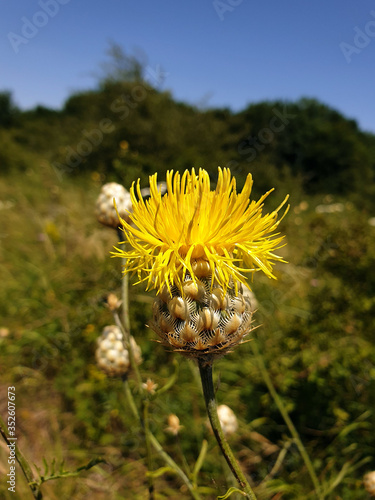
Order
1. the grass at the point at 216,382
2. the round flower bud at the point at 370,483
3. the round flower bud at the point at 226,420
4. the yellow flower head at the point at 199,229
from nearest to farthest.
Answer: the yellow flower head at the point at 199,229 → the round flower bud at the point at 370,483 → the round flower bud at the point at 226,420 → the grass at the point at 216,382

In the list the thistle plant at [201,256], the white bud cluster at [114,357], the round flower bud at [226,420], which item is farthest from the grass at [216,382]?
the thistle plant at [201,256]

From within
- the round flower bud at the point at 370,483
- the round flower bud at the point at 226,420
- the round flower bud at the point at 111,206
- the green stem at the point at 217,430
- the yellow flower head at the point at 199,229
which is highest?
the round flower bud at the point at 111,206

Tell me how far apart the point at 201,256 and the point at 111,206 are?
28.9 inches

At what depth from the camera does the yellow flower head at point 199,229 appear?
3.06 ft

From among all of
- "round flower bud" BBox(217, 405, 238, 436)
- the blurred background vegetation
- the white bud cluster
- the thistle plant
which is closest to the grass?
the blurred background vegetation

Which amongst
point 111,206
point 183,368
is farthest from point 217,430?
point 183,368

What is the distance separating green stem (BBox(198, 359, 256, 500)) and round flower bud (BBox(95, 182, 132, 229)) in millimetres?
853

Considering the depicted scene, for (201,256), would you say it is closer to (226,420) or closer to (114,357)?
(114,357)

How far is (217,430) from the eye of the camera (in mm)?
848

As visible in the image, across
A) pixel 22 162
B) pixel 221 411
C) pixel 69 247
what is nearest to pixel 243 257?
pixel 221 411

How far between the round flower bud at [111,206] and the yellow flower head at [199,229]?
0.59 metres

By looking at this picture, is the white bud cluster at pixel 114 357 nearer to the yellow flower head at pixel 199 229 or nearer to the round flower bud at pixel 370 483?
the yellow flower head at pixel 199 229

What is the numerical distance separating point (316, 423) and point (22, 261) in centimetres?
449

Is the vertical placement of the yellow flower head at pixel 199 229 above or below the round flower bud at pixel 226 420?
above
